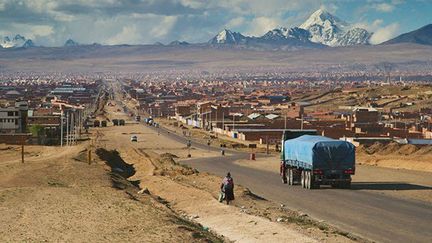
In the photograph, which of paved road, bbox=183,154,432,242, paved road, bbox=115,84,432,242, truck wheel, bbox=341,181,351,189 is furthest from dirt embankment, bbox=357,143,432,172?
paved road, bbox=183,154,432,242

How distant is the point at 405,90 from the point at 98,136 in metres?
103

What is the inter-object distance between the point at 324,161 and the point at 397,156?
2863 centimetres

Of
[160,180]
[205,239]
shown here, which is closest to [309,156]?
[160,180]

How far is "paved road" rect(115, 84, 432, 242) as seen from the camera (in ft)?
75.9

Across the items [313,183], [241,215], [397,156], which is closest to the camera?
[241,215]

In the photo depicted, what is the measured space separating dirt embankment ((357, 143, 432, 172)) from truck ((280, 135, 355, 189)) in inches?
594

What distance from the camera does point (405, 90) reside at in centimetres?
18612

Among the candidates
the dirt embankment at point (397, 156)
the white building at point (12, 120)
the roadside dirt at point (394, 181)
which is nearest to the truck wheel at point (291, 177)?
the roadside dirt at point (394, 181)

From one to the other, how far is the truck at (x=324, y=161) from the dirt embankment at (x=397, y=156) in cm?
1510

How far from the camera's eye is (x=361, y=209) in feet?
94.3

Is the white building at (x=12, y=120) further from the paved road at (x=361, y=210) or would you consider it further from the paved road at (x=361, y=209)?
the paved road at (x=361, y=210)

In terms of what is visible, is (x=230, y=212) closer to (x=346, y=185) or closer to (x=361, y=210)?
(x=361, y=210)

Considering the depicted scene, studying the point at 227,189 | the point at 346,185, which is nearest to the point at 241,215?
the point at 227,189

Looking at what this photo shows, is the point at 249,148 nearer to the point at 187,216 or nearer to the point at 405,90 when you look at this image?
the point at 187,216
